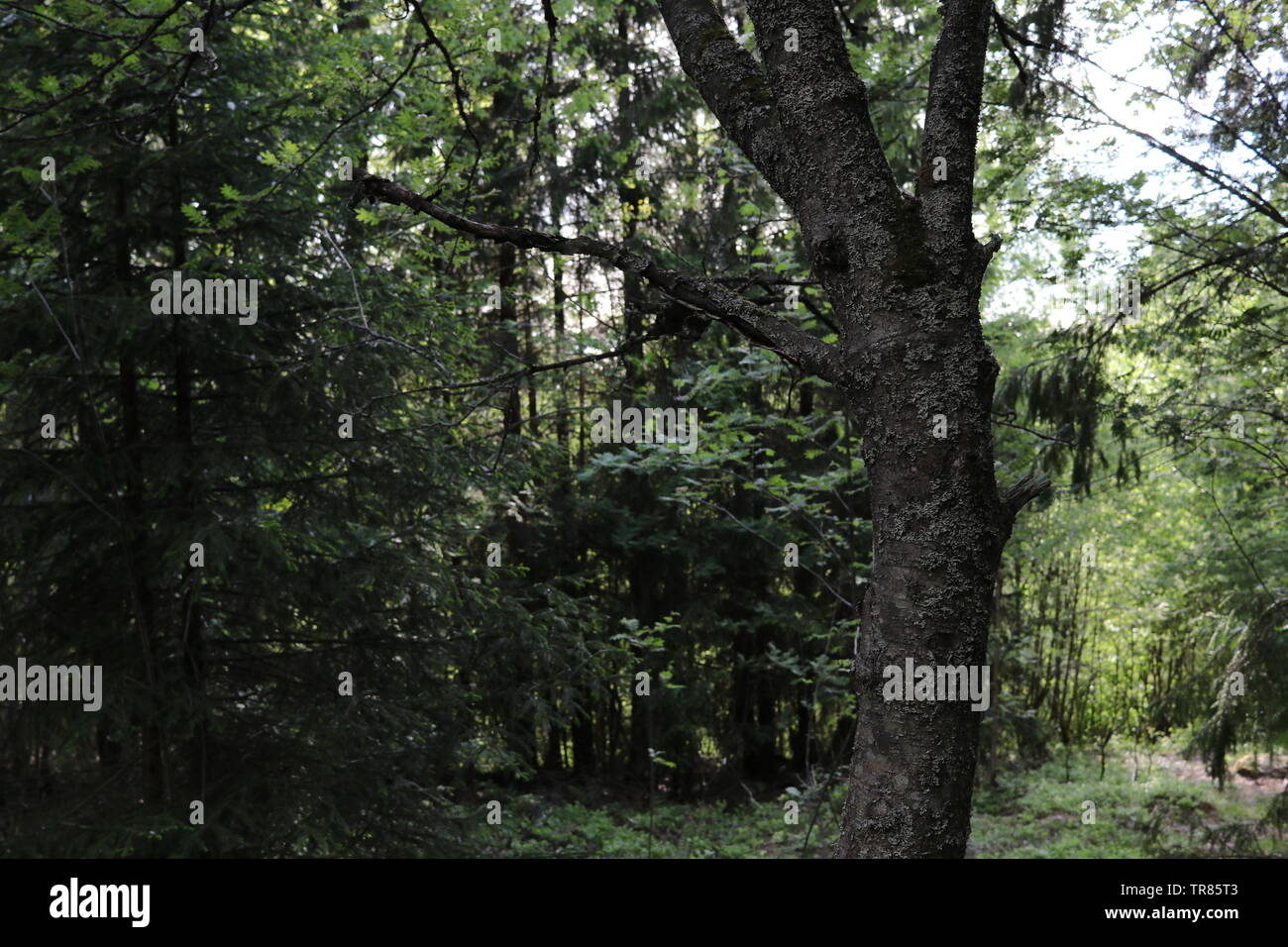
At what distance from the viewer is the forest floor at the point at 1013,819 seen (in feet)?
23.9

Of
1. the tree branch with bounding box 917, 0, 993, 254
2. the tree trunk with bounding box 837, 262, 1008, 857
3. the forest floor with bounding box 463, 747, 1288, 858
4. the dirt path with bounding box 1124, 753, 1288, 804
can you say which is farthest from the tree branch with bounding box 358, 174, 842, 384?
the dirt path with bounding box 1124, 753, 1288, 804

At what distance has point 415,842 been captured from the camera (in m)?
5.07

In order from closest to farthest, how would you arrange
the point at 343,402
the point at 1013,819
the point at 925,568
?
the point at 925,568
the point at 343,402
the point at 1013,819

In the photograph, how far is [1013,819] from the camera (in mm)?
8461

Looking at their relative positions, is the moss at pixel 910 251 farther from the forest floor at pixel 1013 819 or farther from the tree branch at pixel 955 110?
the forest floor at pixel 1013 819

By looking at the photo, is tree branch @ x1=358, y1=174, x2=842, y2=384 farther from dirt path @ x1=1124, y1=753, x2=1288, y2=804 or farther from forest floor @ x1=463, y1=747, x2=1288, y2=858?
dirt path @ x1=1124, y1=753, x2=1288, y2=804

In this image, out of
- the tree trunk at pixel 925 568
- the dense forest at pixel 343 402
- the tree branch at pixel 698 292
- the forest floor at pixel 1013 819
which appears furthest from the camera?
the forest floor at pixel 1013 819

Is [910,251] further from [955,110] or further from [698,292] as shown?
[698,292]

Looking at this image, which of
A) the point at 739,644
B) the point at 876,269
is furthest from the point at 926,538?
the point at 739,644

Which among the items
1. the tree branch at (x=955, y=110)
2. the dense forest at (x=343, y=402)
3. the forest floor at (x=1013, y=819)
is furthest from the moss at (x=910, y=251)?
the forest floor at (x=1013, y=819)

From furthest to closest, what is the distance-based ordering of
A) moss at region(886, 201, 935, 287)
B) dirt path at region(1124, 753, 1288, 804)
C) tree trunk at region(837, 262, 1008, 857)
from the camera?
dirt path at region(1124, 753, 1288, 804) < moss at region(886, 201, 935, 287) < tree trunk at region(837, 262, 1008, 857)

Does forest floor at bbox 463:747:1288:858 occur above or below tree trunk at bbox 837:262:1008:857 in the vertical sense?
below

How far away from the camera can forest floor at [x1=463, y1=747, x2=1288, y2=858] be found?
7270mm

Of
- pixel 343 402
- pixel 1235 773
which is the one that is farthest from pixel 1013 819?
pixel 343 402
